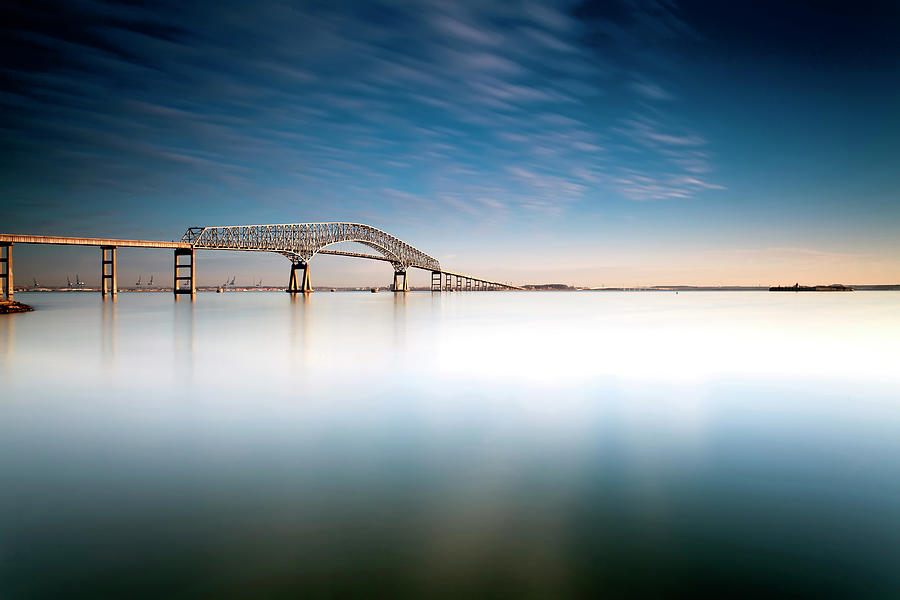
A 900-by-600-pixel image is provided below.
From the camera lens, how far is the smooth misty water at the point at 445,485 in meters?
3.87

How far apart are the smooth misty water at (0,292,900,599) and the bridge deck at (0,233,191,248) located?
6063 cm

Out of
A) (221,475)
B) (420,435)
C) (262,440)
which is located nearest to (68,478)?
(221,475)

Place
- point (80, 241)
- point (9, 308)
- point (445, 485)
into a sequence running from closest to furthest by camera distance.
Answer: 1. point (445, 485)
2. point (9, 308)
3. point (80, 241)

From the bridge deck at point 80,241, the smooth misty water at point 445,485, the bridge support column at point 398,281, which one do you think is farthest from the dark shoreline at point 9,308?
the bridge support column at point 398,281

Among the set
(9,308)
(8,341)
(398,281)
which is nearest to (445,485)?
(8,341)

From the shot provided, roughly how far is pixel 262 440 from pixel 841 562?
6.75 metres

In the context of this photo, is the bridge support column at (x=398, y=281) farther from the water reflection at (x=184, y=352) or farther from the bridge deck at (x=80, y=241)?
the water reflection at (x=184, y=352)

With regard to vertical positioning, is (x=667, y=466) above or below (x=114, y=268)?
below

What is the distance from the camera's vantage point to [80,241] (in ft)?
228

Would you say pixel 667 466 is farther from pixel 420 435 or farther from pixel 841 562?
pixel 420 435

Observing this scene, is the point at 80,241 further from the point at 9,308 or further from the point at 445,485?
the point at 445,485

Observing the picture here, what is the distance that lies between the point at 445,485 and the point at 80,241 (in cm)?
8158

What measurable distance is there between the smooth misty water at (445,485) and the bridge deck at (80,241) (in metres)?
60.6

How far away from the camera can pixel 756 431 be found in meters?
8.30
